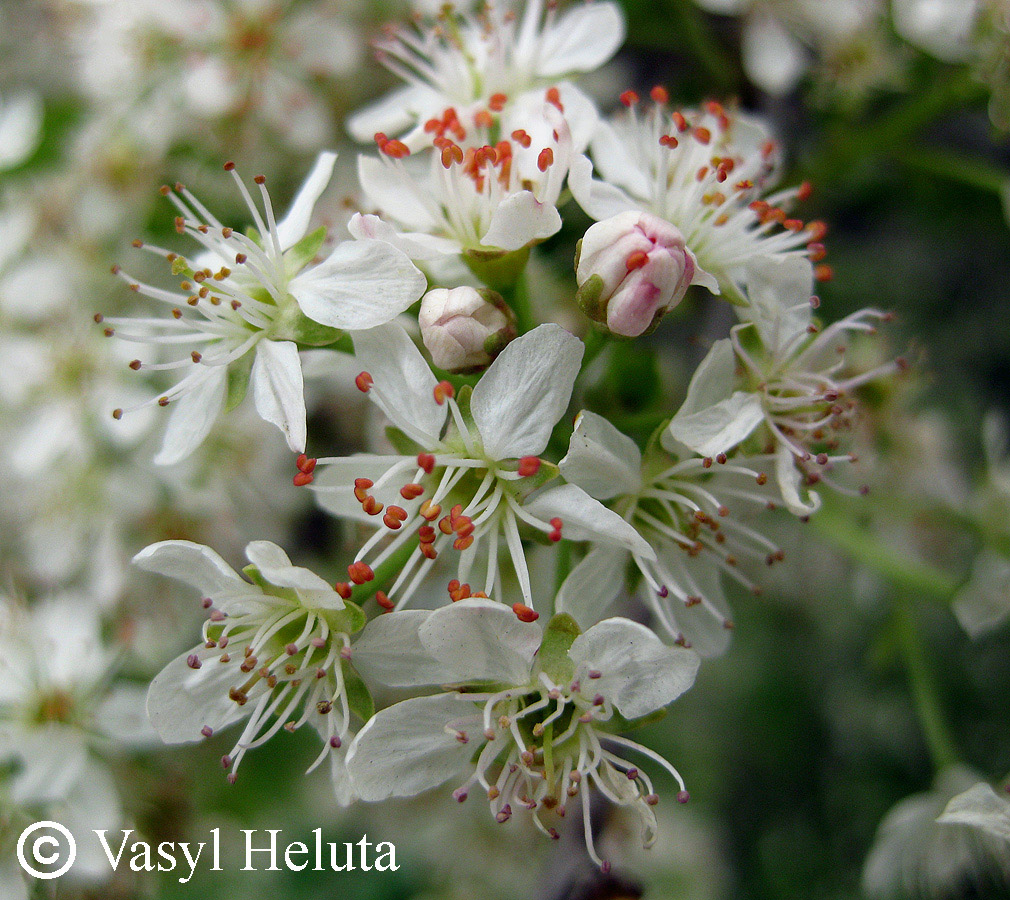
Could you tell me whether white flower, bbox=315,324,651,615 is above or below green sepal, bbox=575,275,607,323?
below

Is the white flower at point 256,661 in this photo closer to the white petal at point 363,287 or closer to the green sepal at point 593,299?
the white petal at point 363,287

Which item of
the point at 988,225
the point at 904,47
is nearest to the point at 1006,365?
the point at 988,225

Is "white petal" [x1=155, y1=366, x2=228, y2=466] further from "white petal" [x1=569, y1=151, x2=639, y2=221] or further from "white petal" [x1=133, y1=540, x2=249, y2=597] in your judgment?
"white petal" [x1=569, y1=151, x2=639, y2=221]

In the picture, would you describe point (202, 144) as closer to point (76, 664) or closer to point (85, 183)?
point (85, 183)

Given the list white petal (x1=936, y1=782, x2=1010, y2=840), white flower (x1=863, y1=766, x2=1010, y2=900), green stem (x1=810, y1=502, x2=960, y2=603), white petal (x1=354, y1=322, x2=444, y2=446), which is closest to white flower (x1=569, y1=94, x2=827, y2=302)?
white petal (x1=354, y1=322, x2=444, y2=446)

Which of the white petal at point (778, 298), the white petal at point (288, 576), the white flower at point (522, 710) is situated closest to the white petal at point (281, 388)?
the white petal at point (288, 576)

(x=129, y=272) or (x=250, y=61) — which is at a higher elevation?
(x=250, y=61)

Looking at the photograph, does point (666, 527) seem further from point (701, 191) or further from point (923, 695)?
point (923, 695)
